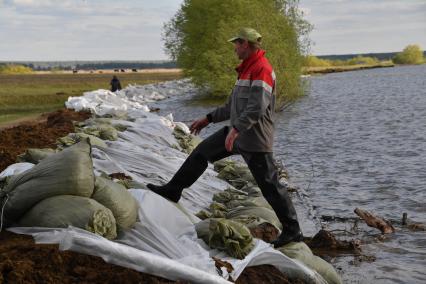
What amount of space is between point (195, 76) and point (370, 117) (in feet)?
55.9

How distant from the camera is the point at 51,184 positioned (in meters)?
4.66

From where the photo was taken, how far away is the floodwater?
6.61 metres

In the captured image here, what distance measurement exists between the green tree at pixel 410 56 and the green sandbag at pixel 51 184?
494ft

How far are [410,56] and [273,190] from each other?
15232 centimetres

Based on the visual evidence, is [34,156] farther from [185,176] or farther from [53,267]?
[53,267]

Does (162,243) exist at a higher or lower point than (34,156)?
lower

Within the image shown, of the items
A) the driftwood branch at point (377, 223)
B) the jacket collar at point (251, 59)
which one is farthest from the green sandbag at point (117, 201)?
the driftwood branch at point (377, 223)

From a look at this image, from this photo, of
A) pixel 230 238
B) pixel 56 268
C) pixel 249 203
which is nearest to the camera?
pixel 56 268

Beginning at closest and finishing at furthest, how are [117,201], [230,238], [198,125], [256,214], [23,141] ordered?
1. [230,238]
2. [117,201]
3. [198,125]
4. [256,214]
5. [23,141]

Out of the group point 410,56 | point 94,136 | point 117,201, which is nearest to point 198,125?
point 117,201

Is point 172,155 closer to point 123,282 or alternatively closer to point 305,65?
point 123,282

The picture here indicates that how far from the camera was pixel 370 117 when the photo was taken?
2805 centimetres

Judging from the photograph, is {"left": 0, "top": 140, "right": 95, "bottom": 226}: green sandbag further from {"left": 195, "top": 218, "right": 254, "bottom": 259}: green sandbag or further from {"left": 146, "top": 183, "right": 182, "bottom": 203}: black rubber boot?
{"left": 146, "top": 183, "right": 182, "bottom": 203}: black rubber boot

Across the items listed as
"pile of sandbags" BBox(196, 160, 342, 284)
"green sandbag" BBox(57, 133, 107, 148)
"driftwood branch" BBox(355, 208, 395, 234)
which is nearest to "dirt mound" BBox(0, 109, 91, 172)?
"green sandbag" BBox(57, 133, 107, 148)
